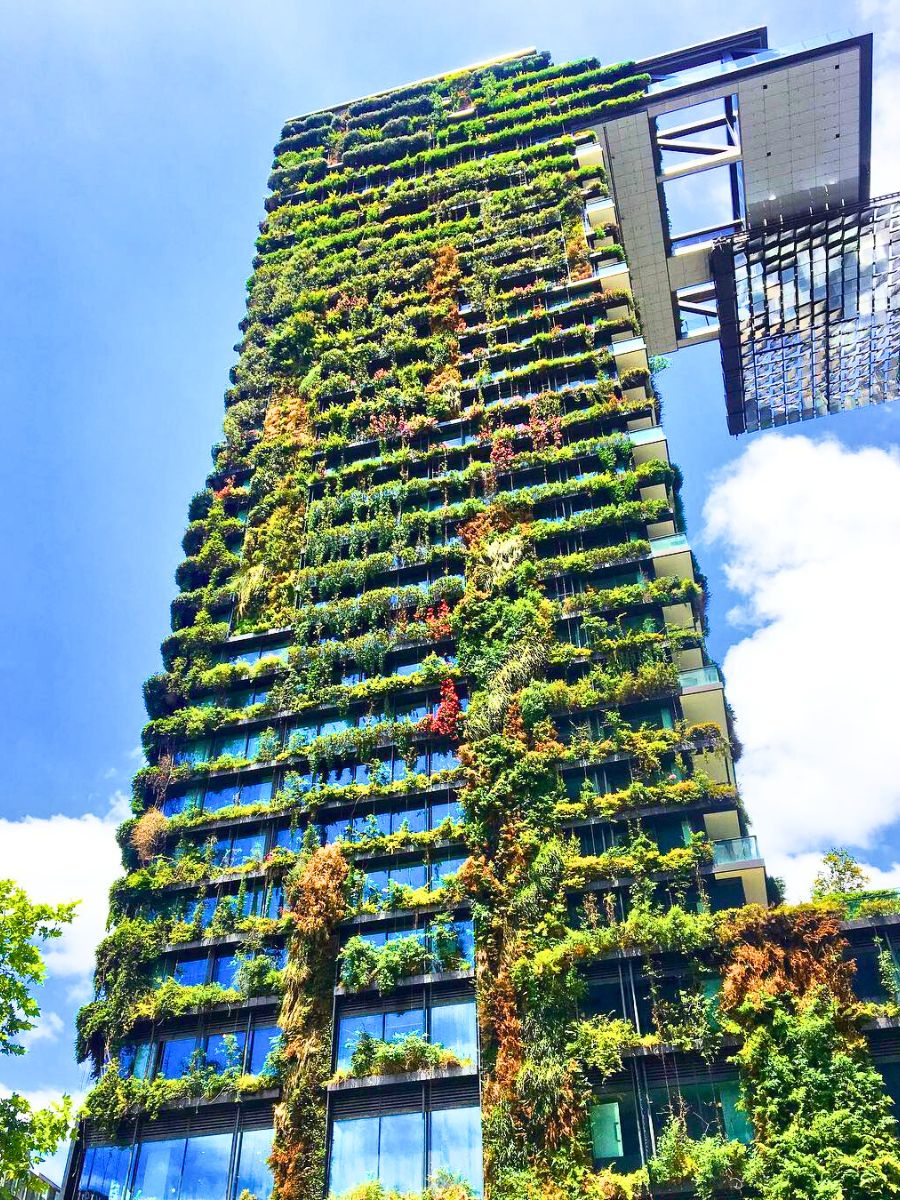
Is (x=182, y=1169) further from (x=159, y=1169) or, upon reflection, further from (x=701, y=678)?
(x=701, y=678)

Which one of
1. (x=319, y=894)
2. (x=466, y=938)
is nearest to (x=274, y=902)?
(x=319, y=894)

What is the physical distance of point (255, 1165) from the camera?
115ft

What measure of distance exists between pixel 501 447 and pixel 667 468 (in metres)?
8.44

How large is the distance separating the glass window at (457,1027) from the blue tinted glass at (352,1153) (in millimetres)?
3352

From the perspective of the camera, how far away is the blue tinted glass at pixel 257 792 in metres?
45.2

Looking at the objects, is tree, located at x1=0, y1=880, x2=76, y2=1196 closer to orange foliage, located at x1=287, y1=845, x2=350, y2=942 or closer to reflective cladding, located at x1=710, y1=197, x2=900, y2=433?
orange foliage, located at x1=287, y1=845, x2=350, y2=942

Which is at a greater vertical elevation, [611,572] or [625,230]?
[625,230]

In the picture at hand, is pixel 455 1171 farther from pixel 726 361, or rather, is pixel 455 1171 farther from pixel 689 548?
pixel 726 361

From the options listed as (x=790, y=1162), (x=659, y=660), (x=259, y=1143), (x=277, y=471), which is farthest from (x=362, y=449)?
(x=790, y=1162)

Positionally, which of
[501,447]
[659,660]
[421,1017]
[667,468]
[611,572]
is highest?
[501,447]

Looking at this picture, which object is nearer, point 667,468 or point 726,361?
point 667,468

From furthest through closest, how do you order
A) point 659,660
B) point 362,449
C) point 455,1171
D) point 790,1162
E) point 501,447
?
point 362,449
point 501,447
point 659,660
point 455,1171
point 790,1162

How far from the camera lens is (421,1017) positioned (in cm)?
3672

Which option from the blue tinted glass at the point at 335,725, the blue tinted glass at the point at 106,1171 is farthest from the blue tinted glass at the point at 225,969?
the blue tinted glass at the point at 335,725
